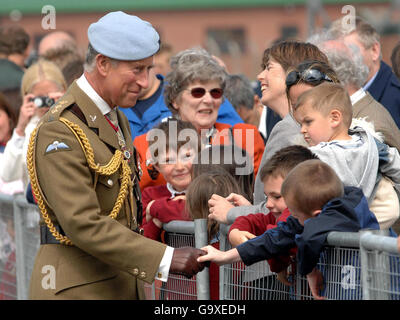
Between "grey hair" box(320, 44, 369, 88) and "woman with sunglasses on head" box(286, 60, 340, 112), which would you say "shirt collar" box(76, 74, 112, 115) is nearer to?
"woman with sunglasses on head" box(286, 60, 340, 112)

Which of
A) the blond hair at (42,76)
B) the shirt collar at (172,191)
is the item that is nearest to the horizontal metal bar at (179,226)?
the shirt collar at (172,191)

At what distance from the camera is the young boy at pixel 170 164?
17.5ft

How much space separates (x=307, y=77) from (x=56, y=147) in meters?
1.50

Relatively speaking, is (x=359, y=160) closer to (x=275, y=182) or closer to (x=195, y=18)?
(x=275, y=182)

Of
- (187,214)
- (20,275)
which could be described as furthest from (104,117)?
(20,275)

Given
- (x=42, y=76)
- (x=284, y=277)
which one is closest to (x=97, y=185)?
(x=284, y=277)

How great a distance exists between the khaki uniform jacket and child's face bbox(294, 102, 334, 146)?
0.93m

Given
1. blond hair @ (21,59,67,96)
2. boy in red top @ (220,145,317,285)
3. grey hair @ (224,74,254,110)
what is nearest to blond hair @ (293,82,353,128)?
boy in red top @ (220,145,317,285)

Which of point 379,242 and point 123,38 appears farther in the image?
point 123,38

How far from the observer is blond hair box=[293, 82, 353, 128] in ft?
14.4

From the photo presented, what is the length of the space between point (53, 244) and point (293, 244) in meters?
1.16

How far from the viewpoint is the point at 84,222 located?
3992 millimetres

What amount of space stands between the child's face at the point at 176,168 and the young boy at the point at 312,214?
1.67 m
